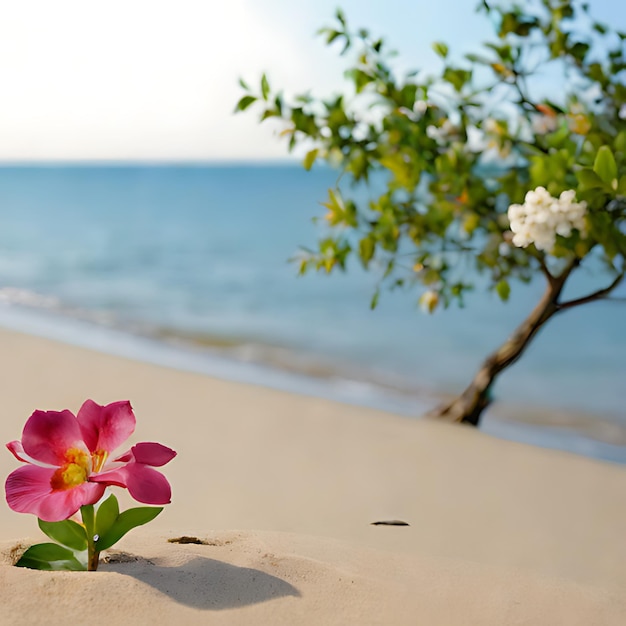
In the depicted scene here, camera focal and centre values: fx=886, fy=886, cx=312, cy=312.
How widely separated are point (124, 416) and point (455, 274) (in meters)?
2.01

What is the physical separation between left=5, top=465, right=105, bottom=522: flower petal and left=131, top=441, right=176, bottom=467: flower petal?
0.17 feet

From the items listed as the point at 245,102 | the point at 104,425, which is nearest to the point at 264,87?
the point at 245,102

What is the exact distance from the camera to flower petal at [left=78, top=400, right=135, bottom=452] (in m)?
0.99

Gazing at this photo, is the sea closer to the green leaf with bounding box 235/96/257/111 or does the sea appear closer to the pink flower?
the green leaf with bounding box 235/96/257/111

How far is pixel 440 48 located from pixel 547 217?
552mm

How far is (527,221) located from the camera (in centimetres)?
211

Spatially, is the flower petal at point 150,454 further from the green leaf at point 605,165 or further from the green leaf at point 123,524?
the green leaf at point 605,165

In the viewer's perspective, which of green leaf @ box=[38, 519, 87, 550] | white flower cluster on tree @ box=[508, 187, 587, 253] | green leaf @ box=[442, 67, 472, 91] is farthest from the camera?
green leaf @ box=[442, 67, 472, 91]

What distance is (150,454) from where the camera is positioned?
0.97 m

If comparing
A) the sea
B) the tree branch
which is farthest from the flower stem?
the tree branch

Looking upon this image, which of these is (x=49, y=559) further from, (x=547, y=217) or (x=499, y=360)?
(x=499, y=360)

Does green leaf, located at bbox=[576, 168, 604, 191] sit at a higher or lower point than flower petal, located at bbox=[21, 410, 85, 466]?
higher

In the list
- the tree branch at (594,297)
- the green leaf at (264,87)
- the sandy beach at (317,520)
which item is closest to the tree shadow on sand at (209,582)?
the sandy beach at (317,520)

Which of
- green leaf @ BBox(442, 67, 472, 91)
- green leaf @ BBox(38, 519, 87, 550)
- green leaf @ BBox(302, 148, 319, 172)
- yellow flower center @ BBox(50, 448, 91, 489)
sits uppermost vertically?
green leaf @ BBox(442, 67, 472, 91)
